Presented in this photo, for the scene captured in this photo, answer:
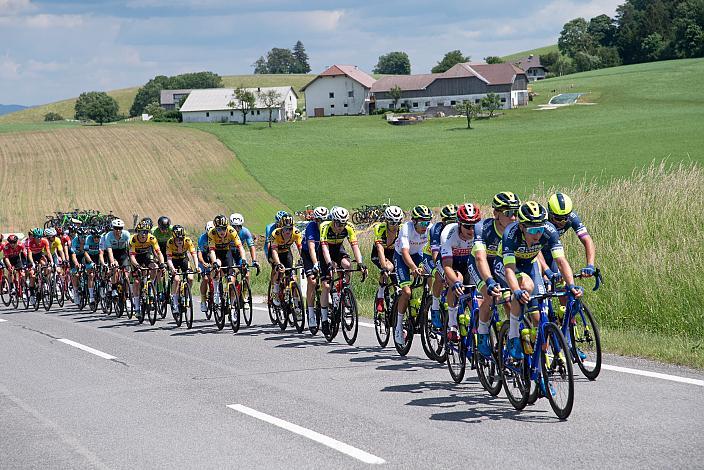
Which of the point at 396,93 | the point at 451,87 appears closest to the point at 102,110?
the point at 396,93

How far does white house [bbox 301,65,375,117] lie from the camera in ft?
444

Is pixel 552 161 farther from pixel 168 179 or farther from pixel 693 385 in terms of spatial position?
pixel 693 385

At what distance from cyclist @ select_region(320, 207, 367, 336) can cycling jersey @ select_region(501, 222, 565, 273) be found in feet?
15.8

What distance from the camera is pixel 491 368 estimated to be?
350 inches

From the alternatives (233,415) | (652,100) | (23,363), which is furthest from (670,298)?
(652,100)

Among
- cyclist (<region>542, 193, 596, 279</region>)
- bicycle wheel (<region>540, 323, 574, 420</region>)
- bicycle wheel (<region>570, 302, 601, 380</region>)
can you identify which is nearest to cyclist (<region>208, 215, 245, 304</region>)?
cyclist (<region>542, 193, 596, 279</region>)

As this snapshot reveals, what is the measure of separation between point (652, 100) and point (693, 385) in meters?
102

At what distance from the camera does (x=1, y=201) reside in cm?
5784

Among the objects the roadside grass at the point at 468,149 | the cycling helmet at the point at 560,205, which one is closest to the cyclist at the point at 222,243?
the cycling helmet at the point at 560,205

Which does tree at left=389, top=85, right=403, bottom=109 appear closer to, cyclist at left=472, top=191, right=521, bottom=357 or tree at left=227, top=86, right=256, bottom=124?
tree at left=227, top=86, right=256, bottom=124

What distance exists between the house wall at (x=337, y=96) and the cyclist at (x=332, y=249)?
123 metres

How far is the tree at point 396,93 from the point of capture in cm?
12750

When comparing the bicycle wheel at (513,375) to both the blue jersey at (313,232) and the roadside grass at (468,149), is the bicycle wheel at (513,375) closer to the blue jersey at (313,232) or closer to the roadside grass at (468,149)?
the blue jersey at (313,232)

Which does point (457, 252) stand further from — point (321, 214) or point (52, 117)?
point (52, 117)
